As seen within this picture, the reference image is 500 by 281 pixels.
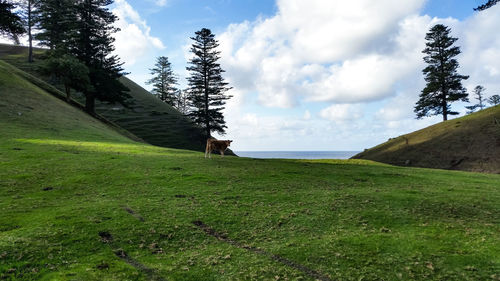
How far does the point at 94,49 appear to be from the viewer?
48500 millimetres

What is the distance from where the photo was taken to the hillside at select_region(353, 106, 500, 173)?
3459cm

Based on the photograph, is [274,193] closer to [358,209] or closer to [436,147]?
[358,209]

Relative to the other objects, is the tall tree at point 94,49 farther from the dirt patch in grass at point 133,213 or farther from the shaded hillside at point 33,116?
the dirt patch in grass at point 133,213

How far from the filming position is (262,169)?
680 inches

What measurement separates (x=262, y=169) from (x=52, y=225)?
11233mm

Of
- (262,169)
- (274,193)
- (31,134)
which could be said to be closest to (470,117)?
(262,169)

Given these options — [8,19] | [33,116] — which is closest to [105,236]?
[33,116]

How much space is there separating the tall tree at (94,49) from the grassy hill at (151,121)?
7689mm

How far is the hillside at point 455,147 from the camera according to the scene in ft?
113

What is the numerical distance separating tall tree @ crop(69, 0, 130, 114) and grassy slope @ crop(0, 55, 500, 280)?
33468 millimetres

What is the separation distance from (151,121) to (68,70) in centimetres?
2308

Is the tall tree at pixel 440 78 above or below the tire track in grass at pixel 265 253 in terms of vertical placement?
above

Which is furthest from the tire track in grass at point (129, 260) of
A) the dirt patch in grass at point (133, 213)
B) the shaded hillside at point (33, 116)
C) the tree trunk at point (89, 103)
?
the tree trunk at point (89, 103)

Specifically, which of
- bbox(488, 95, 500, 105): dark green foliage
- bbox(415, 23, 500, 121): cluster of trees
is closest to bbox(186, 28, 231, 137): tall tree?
bbox(415, 23, 500, 121): cluster of trees
